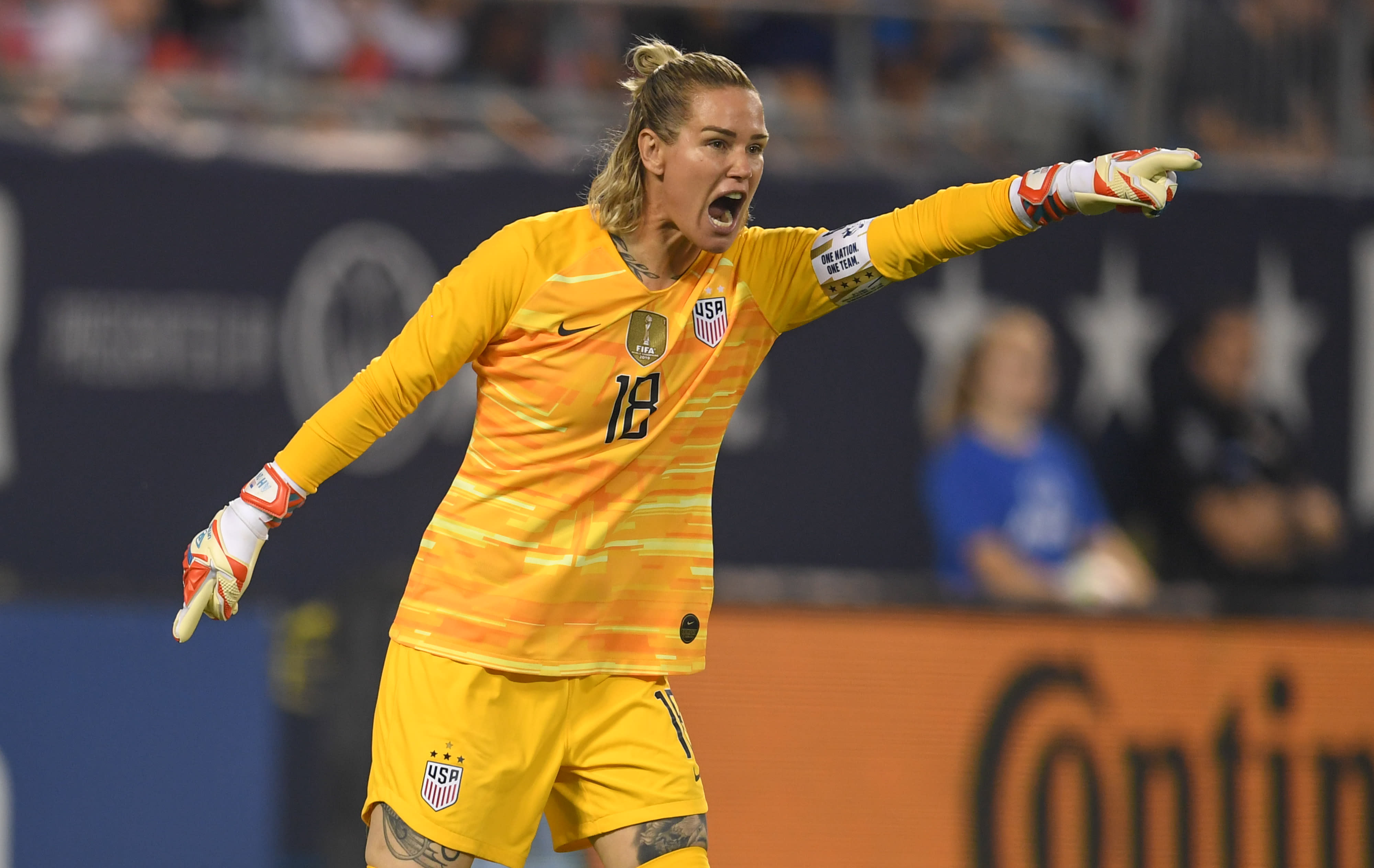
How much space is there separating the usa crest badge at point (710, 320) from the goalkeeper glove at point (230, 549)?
99 centimetres

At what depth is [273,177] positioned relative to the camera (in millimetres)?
8211

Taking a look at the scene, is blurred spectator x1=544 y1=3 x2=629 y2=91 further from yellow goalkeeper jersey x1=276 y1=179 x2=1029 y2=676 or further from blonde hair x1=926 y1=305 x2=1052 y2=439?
yellow goalkeeper jersey x1=276 y1=179 x2=1029 y2=676

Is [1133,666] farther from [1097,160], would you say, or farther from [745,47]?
[745,47]

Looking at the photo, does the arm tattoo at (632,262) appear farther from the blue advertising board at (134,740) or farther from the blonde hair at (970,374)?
the blonde hair at (970,374)

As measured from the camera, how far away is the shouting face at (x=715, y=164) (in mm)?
4160

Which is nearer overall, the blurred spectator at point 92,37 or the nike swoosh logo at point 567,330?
the nike swoosh logo at point 567,330

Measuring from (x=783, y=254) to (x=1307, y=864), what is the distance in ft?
A: 8.85

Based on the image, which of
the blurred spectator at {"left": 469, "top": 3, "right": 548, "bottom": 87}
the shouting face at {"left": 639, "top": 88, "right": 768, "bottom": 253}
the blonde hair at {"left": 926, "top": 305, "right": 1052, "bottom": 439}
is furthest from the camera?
the blurred spectator at {"left": 469, "top": 3, "right": 548, "bottom": 87}

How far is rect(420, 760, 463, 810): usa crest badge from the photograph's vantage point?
166 inches

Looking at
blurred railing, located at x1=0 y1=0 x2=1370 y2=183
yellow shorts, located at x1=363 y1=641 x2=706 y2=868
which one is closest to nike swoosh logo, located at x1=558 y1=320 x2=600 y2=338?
yellow shorts, located at x1=363 y1=641 x2=706 y2=868

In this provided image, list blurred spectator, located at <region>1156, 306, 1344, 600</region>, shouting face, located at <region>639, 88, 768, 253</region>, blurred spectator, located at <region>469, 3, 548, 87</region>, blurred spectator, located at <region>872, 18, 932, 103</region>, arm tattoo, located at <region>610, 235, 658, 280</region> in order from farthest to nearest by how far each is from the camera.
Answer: blurred spectator, located at <region>872, 18, 932, 103</region>
blurred spectator, located at <region>469, 3, 548, 87</region>
blurred spectator, located at <region>1156, 306, 1344, 600</region>
arm tattoo, located at <region>610, 235, 658, 280</region>
shouting face, located at <region>639, 88, 768, 253</region>

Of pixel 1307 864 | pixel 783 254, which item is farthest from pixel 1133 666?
pixel 783 254

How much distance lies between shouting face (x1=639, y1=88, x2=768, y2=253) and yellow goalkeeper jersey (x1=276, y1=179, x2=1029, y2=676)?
20 cm

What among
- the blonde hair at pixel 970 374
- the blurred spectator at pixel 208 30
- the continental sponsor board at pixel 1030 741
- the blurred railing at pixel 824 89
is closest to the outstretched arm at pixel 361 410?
the continental sponsor board at pixel 1030 741
